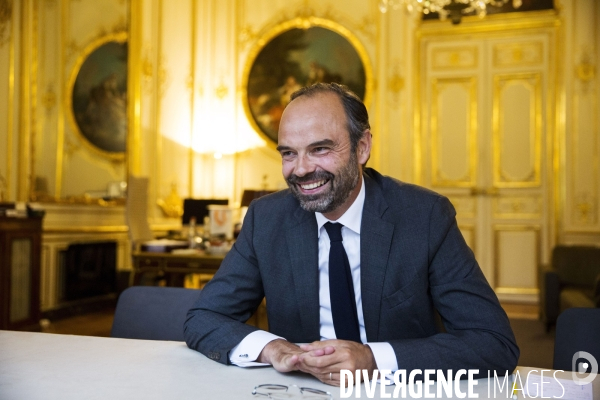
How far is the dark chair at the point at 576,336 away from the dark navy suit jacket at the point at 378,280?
0.18m

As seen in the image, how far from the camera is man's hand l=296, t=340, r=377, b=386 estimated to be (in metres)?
1.27

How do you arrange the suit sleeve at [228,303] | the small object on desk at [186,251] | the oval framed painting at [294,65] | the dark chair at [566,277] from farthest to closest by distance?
the oval framed painting at [294,65] < the dark chair at [566,277] < the small object on desk at [186,251] < the suit sleeve at [228,303]

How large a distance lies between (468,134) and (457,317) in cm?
669

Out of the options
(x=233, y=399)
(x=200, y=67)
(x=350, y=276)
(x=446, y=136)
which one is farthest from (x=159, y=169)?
(x=233, y=399)

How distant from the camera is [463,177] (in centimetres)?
791

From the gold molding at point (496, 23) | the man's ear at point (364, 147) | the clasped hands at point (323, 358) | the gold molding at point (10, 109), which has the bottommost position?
the clasped hands at point (323, 358)

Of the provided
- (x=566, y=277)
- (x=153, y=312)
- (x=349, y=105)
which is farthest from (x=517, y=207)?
(x=153, y=312)

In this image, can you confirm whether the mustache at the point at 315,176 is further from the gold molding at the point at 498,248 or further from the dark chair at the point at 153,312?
the gold molding at the point at 498,248

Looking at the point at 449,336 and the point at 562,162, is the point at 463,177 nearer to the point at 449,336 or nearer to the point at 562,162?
the point at 562,162

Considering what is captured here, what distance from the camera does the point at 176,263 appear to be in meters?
4.87

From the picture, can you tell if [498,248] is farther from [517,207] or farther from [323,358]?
[323,358]

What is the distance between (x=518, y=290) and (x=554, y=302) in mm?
2055

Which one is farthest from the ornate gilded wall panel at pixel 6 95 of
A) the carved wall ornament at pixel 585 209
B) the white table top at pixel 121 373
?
the carved wall ornament at pixel 585 209

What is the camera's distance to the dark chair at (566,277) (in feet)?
18.3
